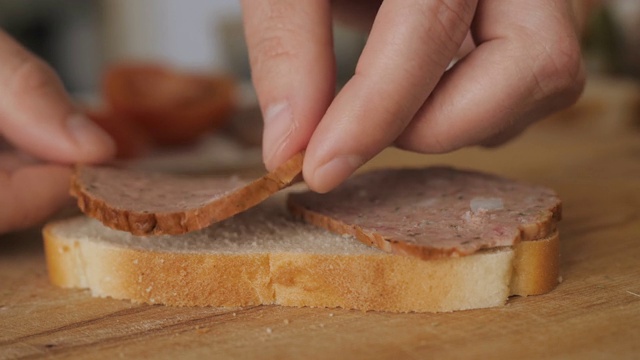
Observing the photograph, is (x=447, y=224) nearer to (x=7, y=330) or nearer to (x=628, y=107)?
(x=7, y=330)

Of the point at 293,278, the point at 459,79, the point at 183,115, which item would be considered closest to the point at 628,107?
the point at 183,115

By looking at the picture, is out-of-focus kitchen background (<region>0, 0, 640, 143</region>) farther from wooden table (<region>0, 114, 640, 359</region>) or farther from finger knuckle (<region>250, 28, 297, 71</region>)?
wooden table (<region>0, 114, 640, 359</region>)

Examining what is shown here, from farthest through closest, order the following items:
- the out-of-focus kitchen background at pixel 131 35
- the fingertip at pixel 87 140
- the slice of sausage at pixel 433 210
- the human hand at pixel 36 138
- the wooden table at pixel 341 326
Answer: the out-of-focus kitchen background at pixel 131 35, the fingertip at pixel 87 140, the human hand at pixel 36 138, the slice of sausage at pixel 433 210, the wooden table at pixel 341 326

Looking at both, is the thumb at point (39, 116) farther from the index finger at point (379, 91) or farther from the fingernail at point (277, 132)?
the index finger at point (379, 91)

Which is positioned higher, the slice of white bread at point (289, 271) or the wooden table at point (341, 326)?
the slice of white bread at point (289, 271)

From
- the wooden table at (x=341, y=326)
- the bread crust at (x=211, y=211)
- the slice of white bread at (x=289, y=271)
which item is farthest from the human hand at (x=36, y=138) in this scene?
the bread crust at (x=211, y=211)
